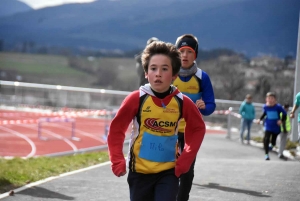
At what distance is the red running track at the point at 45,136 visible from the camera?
73.5 feet

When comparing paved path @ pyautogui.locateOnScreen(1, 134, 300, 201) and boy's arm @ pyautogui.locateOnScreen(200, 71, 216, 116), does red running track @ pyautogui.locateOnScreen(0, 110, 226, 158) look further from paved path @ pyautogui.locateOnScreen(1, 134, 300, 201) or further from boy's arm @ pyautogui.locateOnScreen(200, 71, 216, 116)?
boy's arm @ pyautogui.locateOnScreen(200, 71, 216, 116)

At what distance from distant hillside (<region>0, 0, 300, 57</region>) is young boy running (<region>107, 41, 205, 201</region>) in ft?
165

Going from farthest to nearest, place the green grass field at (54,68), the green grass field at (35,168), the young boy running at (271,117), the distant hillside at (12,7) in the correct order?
the distant hillside at (12,7) < the green grass field at (54,68) < the young boy running at (271,117) < the green grass field at (35,168)

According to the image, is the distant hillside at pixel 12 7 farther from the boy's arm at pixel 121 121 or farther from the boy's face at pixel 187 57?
the boy's arm at pixel 121 121

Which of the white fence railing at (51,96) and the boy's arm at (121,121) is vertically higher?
the white fence railing at (51,96)

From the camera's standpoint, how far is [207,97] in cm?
748

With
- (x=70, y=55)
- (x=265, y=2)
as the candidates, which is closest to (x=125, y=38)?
(x=70, y=55)

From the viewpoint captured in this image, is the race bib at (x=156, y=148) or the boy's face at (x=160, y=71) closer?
the boy's face at (x=160, y=71)

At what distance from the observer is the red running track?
2239 centimetres

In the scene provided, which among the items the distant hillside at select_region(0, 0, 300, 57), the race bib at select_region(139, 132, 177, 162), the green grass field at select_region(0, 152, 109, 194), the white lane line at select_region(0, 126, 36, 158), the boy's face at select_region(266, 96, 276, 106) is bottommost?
the white lane line at select_region(0, 126, 36, 158)

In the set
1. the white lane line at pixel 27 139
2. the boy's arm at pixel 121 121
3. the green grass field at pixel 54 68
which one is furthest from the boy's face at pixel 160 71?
the green grass field at pixel 54 68

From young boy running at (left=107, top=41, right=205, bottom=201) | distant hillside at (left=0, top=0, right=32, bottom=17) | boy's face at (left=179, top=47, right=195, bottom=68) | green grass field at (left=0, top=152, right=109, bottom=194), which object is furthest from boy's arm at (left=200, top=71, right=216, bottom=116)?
distant hillside at (left=0, top=0, right=32, bottom=17)

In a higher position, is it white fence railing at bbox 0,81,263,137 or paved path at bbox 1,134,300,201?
white fence railing at bbox 0,81,263,137

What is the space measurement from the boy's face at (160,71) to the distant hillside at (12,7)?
241ft
